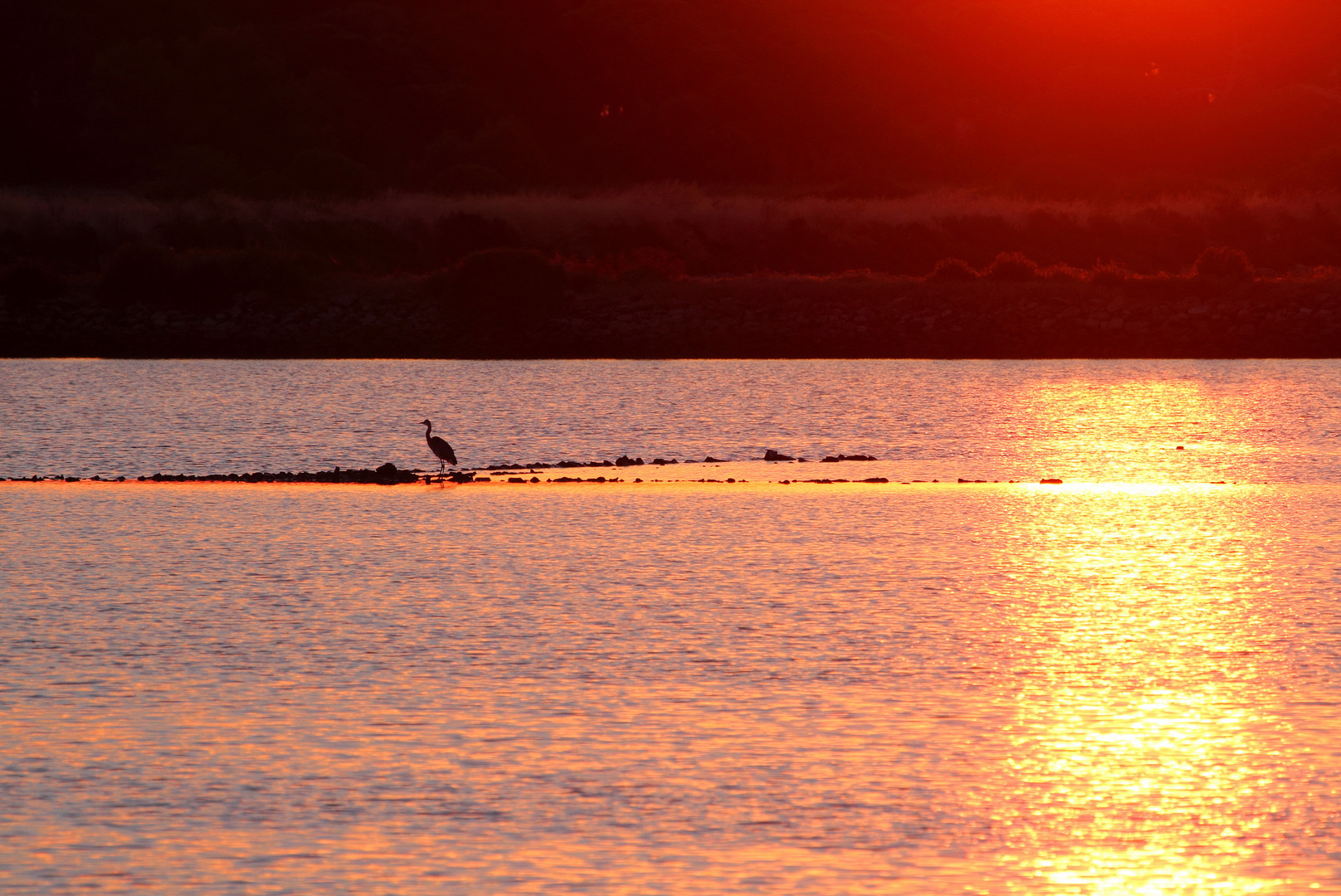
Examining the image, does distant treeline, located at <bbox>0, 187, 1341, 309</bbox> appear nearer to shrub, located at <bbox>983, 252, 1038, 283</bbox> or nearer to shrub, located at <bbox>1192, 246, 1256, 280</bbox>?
shrub, located at <bbox>983, 252, 1038, 283</bbox>

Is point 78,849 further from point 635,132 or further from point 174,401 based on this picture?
point 635,132

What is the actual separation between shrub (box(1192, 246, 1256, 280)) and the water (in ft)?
127

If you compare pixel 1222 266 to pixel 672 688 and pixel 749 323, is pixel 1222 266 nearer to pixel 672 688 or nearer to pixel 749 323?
pixel 749 323

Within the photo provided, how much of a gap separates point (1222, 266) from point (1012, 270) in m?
6.09

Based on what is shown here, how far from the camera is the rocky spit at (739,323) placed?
2199 inches

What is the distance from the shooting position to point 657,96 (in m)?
104

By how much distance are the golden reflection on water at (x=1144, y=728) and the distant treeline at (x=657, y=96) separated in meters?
67.8

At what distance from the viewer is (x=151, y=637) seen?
10891 millimetres

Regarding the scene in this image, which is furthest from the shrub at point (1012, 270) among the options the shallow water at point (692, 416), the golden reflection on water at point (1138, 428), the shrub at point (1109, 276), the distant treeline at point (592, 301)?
the golden reflection on water at point (1138, 428)

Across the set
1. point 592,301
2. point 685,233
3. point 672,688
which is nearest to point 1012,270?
point 685,233

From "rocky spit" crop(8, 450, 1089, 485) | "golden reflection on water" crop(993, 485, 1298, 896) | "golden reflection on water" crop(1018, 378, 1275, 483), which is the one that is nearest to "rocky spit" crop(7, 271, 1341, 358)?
"golden reflection on water" crop(1018, 378, 1275, 483)

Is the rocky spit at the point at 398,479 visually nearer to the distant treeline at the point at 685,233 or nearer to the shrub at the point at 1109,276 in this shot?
the distant treeline at the point at 685,233

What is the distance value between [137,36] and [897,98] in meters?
40.7

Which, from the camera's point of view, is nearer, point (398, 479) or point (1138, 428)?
point (398, 479)
